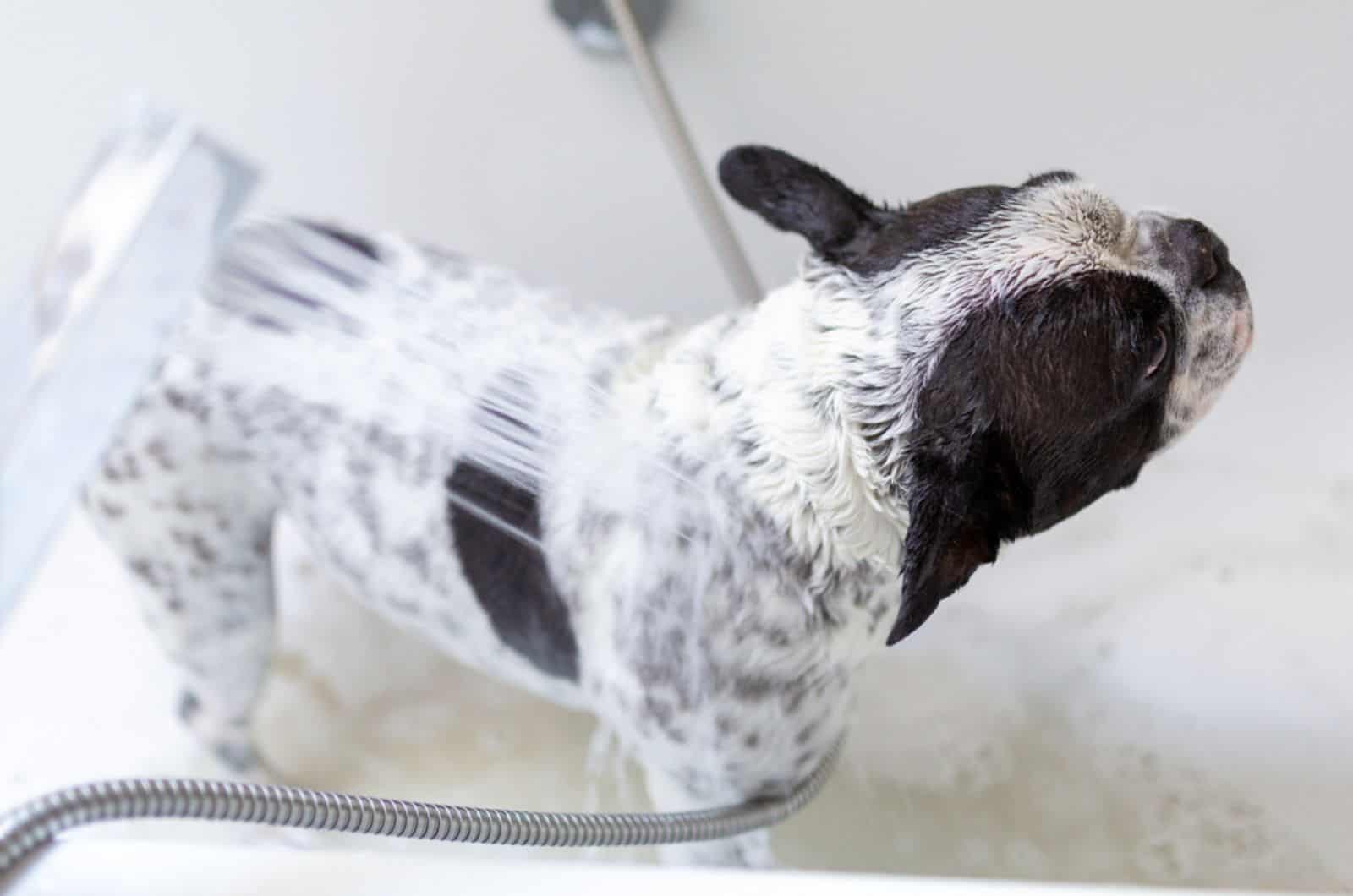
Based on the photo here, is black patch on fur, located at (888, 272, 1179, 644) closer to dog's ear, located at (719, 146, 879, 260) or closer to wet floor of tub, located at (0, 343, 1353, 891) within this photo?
dog's ear, located at (719, 146, 879, 260)

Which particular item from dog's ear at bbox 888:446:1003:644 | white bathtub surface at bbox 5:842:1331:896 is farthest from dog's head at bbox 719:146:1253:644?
white bathtub surface at bbox 5:842:1331:896

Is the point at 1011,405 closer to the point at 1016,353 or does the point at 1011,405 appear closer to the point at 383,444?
the point at 1016,353

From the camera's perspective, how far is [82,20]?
1716mm

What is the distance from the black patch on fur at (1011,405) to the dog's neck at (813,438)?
0.05 m

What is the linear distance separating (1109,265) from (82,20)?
1.54 m

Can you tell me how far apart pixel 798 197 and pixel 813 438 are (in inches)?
8.6

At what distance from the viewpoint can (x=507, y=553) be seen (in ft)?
3.59

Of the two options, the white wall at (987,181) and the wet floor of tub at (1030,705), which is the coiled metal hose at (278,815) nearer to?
the wet floor of tub at (1030,705)

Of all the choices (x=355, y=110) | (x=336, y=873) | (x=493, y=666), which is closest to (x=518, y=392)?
(x=493, y=666)

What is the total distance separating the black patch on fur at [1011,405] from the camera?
2.64 ft

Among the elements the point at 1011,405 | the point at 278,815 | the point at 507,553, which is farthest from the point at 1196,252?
the point at 278,815

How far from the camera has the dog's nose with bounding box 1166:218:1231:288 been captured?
86 centimetres

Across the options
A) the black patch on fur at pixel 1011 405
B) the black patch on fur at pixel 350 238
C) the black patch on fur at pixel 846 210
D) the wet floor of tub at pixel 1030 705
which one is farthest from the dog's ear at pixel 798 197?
the wet floor of tub at pixel 1030 705

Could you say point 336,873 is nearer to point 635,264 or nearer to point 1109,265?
point 1109,265
